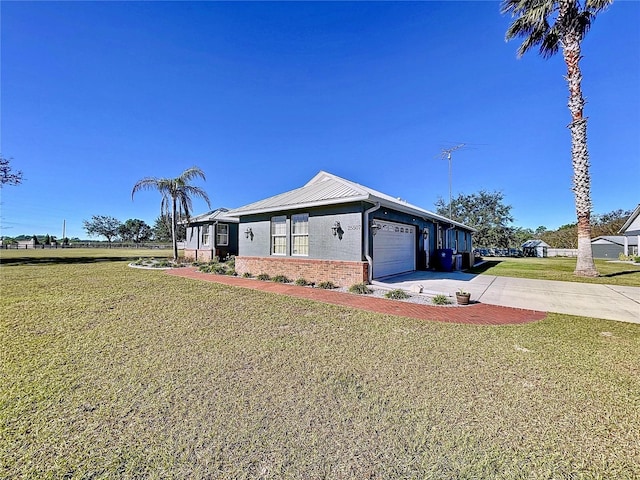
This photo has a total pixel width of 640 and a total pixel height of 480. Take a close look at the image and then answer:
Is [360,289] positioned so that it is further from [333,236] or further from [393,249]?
[393,249]

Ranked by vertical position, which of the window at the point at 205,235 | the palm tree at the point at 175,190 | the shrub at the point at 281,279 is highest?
the palm tree at the point at 175,190

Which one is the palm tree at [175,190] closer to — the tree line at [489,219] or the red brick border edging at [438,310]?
the red brick border edging at [438,310]

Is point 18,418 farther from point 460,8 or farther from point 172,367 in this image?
point 460,8

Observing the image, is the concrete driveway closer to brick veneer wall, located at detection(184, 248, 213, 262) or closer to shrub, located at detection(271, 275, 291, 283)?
shrub, located at detection(271, 275, 291, 283)

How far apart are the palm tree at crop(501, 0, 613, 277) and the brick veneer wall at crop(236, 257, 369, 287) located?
1160 cm

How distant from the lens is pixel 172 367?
3.42 metres

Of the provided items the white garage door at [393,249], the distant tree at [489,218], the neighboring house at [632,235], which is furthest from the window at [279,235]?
the neighboring house at [632,235]

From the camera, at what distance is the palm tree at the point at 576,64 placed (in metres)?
11.8

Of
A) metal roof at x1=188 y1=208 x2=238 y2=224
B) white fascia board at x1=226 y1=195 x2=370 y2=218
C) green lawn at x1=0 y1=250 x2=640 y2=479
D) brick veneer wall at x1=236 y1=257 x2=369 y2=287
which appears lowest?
green lawn at x1=0 y1=250 x2=640 y2=479

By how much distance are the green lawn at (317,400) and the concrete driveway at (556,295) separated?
1327mm

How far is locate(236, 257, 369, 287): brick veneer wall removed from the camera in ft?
29.8

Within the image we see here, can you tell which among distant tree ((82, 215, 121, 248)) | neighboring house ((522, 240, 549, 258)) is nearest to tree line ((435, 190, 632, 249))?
neighboring house ((522, 240, 549, 258))

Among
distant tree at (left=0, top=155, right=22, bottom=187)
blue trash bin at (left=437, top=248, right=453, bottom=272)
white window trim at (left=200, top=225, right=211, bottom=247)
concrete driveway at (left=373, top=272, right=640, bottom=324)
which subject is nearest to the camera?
concrete driveway at (left=373, top=272, right=640, bottom=324)

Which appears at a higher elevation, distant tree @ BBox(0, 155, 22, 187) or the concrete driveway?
distant tree @ BBox(0, 155, 22, 187)
